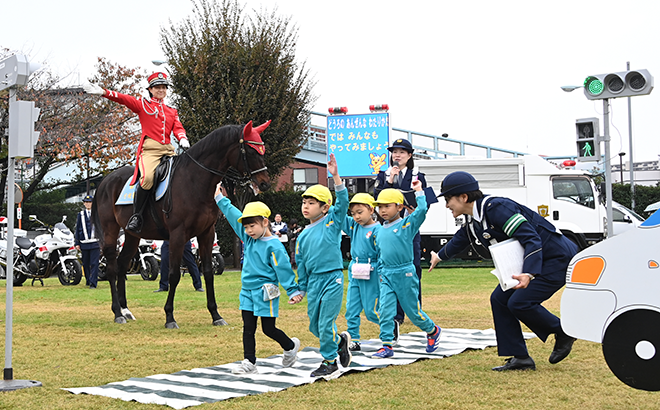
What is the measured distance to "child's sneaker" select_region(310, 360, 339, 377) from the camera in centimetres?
560

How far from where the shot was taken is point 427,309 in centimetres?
1056

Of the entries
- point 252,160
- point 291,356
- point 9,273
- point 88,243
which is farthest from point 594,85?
point 88,243

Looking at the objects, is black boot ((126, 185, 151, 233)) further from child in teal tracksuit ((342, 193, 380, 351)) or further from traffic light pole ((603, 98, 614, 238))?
traffic light pole ((603, 98, 614, 238))

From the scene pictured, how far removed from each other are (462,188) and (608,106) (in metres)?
8.03

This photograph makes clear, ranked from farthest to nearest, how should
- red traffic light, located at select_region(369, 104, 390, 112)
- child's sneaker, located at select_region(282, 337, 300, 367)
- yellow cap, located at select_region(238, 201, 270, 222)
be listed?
red traffic light, located at select_region(369, 104, 390, 112) < child's sneaker, located at select_region(282, 337, 300, 367) < yellow cap, located at select_region(238, 201, 270, 222)

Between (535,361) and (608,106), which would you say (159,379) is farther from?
(608,106)

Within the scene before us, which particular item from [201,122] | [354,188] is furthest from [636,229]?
[201,122]

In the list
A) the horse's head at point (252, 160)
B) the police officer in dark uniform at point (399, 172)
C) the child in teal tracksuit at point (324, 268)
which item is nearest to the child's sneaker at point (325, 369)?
the child in teal tracksuit at point (324, 268)

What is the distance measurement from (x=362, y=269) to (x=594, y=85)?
7441 mm

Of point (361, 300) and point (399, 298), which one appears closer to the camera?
point (399, 298)

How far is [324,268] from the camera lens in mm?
5848

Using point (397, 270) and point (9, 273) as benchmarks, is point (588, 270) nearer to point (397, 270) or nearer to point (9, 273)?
point (397, 270)

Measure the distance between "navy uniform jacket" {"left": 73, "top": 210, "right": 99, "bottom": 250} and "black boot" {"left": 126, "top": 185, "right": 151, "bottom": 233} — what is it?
7459 mm

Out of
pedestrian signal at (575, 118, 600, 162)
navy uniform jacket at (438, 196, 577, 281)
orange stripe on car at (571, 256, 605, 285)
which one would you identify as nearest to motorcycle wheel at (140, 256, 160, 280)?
pedestrian signal at (575, 118, 600, 162)
